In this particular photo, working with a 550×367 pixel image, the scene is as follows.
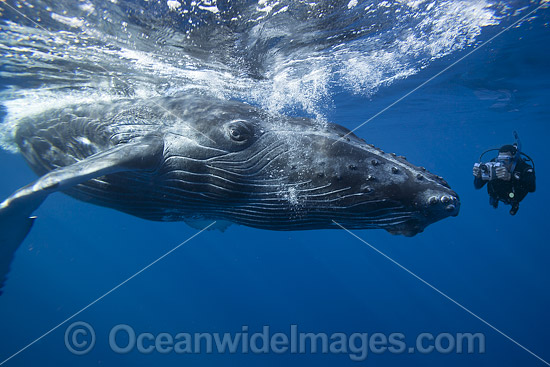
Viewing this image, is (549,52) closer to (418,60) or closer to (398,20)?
(418,60)

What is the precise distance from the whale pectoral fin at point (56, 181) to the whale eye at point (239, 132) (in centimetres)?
95

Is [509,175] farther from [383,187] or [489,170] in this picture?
[383,187]

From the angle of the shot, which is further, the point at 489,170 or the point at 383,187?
the point at 489,170

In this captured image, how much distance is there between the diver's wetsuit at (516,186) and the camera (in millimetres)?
7348

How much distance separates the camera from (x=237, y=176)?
3.54 metres

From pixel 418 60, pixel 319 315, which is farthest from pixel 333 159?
pixel 319 315

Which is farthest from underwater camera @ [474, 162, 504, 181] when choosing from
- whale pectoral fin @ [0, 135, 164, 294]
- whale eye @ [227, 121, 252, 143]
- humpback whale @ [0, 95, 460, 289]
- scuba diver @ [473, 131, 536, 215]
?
whale pectoral fin @ [0, 135, 164, 294]

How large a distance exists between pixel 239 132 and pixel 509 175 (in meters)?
7.35

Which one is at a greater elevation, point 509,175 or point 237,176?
point 509,175

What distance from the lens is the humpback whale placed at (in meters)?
2.90

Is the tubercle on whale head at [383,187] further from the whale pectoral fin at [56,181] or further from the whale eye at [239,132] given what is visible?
the whale pectoral fin at [56,181]

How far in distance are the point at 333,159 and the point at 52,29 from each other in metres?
9.63

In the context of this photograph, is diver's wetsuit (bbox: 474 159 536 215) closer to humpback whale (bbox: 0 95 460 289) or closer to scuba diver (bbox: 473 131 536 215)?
scuba diver (bbox: 473 131 536 215)

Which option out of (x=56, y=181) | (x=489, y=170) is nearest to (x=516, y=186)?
(x=489, y=170)
